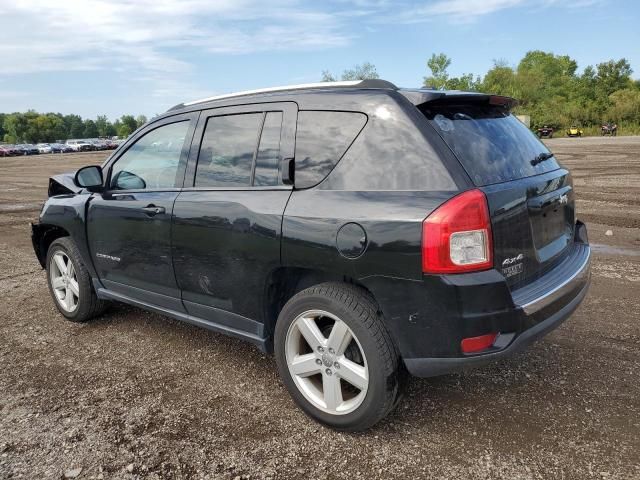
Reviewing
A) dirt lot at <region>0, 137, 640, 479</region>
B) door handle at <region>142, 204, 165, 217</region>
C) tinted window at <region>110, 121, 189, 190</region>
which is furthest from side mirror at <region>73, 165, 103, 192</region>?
dirt lot at <region>0, 137, 640, 479</region>

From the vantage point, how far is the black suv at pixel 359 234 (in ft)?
7.71

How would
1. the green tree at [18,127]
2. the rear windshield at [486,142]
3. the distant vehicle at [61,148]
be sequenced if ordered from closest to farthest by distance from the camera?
1. the rear windshield at [486,142]
2. the distant vehicle at [61,148]
3. the green tree at [18,127]

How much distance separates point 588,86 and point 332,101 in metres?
85.6

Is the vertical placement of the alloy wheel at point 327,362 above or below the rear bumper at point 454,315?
below

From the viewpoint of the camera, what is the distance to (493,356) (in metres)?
2.37

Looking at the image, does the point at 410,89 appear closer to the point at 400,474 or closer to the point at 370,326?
the point at 370,326

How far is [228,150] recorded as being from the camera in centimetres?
323

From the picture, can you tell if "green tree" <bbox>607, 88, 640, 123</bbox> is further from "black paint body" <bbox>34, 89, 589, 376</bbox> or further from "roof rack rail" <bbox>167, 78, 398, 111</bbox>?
"roof rack rail" <bbox>167, 78, 398, 111</bbox>

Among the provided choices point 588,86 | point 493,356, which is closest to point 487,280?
point 493,356

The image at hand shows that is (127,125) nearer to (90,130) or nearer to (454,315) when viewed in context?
(90,130)

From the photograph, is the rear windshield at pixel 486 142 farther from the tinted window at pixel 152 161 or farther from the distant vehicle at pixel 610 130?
the distant vehicle at pixel 610 130

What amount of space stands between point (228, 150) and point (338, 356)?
1.45 metres

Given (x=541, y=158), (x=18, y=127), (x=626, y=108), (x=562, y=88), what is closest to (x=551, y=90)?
(x=562, y=88)

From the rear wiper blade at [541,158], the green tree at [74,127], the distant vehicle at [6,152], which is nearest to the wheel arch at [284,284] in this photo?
the rear wiper blade at [541,158]
